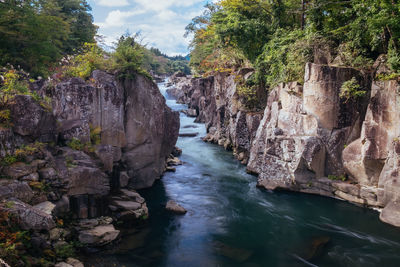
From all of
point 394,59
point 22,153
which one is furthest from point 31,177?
point 394,59

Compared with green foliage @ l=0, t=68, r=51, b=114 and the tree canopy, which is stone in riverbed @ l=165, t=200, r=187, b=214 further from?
the tree canopy

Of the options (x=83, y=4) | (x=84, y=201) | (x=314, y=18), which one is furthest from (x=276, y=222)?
(x=83, y=4)

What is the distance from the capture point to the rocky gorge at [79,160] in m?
7.55

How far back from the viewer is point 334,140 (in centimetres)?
1289

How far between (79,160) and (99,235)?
285cm

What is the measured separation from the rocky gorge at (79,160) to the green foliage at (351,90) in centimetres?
849

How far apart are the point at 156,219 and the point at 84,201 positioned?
283cm

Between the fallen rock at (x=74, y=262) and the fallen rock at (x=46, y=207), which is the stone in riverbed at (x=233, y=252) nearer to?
the fallen rock at (x=74, y=262)

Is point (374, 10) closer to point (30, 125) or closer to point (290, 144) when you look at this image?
point (290, 144)

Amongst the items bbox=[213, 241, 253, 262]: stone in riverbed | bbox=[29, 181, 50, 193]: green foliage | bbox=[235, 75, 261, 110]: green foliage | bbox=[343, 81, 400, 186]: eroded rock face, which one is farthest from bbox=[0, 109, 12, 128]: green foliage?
bbox=[235, 75, 261, 110]: green foliage

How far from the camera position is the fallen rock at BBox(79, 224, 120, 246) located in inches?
332

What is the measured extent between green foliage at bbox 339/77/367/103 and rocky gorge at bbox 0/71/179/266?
8.49 m

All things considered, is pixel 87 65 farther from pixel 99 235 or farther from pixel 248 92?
pixel 248 92

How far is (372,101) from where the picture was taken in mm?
11664
